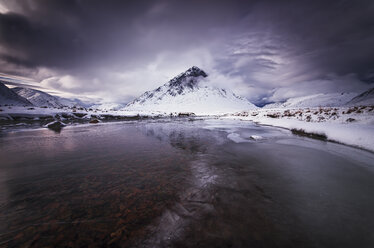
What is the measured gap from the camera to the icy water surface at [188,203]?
1907 mm

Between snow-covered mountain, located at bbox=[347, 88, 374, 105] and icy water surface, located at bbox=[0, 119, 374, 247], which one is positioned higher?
snow-covered mountain, located at bbox=[347, 88, 374, 105]

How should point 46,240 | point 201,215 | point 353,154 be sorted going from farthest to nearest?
point 353,154 → point 201,215 → point 46,240

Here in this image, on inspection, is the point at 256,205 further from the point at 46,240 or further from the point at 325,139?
the point at 325,139

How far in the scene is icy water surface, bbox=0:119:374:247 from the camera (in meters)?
1.91

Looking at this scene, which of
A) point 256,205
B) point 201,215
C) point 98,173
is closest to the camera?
point 201,215

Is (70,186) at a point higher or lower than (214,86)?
Result: lower

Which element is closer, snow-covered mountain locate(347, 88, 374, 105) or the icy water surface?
the icy water surface

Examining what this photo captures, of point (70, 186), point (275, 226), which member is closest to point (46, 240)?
point (70, 186)

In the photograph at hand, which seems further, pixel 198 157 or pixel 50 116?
pixel 50 116

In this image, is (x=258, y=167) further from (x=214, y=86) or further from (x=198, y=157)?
(x=214, y=86)

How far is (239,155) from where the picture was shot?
5617 mm

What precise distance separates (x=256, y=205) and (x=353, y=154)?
18.9 ft

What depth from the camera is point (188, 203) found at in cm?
270

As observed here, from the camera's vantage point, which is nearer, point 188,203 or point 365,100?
point 188,203
